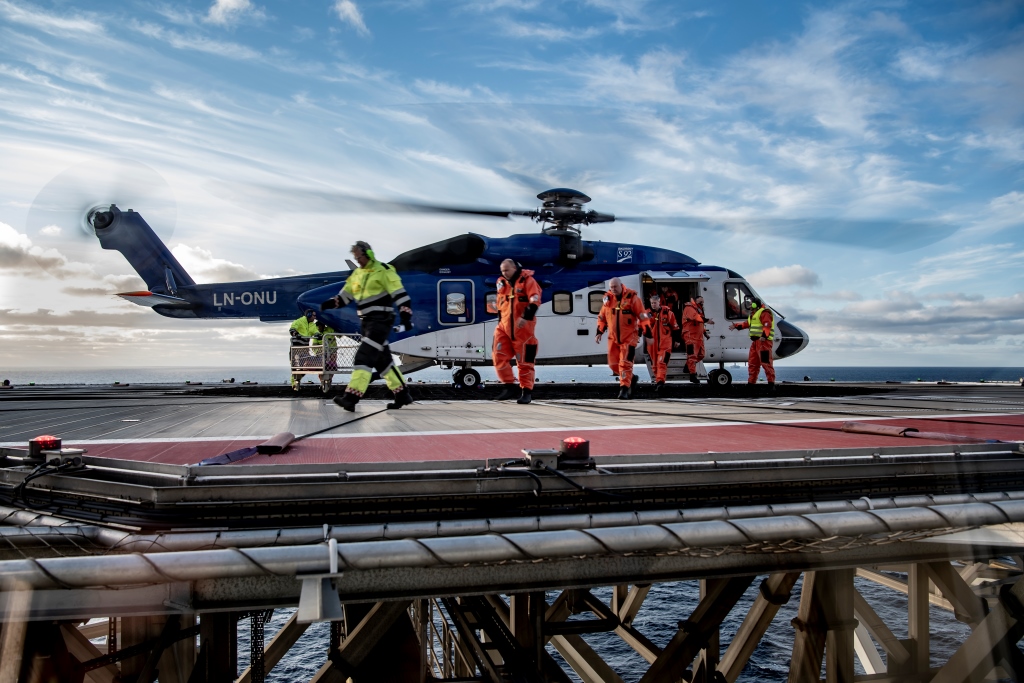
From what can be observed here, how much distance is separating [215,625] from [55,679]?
0.77 m

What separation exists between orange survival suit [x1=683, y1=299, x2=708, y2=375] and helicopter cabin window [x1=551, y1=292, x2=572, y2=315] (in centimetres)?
273

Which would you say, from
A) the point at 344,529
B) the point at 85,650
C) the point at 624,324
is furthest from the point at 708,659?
the point at 624,324

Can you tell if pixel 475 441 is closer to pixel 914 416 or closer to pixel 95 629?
pixel 914 416

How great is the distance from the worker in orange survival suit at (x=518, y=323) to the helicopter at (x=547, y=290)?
539 centimetres

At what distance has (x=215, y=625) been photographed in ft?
10.5

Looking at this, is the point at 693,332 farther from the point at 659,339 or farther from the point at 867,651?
the point at 867,651

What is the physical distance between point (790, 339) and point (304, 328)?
11838mm

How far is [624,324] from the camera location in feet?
34.7

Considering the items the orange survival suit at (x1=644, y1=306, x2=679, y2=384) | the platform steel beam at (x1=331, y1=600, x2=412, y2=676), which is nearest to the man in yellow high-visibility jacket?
the platform steel beam at (x1=331, y1=600, x2=412, y2=676)

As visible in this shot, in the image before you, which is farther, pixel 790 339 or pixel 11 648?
pixel 790 339

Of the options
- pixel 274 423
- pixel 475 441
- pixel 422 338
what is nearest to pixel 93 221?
pixel 422 338

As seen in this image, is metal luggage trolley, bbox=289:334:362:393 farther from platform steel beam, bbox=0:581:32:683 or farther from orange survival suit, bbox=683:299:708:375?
platform steel beam, bbox=0:581:32:683

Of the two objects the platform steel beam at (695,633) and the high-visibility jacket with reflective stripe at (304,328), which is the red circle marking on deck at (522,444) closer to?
the platform steel beam at (695,633)

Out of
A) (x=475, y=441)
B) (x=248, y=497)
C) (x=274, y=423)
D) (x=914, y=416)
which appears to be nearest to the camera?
(x=248, y=497)
